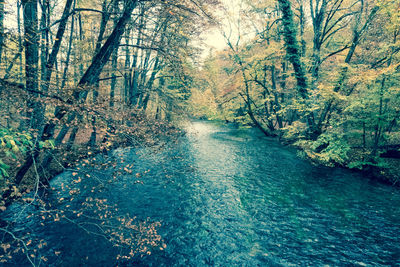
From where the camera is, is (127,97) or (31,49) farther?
(127,97)

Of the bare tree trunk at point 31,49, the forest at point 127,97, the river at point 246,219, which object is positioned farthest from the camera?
the river at point 246,219

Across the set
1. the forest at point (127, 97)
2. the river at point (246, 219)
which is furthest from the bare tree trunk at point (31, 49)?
the river at point (246, 219)

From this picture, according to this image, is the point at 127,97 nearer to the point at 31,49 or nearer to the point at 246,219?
the point at 31,49

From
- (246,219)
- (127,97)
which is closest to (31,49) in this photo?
(127,97)

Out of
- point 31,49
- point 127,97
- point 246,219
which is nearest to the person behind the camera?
point 31,49

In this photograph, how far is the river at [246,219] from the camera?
562 centimetres

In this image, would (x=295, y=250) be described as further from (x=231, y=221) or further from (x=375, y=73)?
(x=375, y=73)

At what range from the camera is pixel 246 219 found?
754 cm

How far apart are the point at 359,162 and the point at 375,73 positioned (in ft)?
18.6

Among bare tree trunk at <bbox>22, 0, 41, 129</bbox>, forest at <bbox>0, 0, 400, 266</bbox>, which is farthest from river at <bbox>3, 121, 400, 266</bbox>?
bare tree trunk at <bbox>22, 0, 41, 129</bbox>

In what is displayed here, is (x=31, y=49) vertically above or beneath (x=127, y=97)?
above

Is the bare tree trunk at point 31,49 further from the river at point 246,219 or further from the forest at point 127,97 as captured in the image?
the river at point 246,219

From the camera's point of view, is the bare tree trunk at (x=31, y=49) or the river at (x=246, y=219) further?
the river at (x=246, y=219)

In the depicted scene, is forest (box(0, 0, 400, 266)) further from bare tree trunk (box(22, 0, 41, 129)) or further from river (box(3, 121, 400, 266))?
river (box(3, 121, 400, 266))
